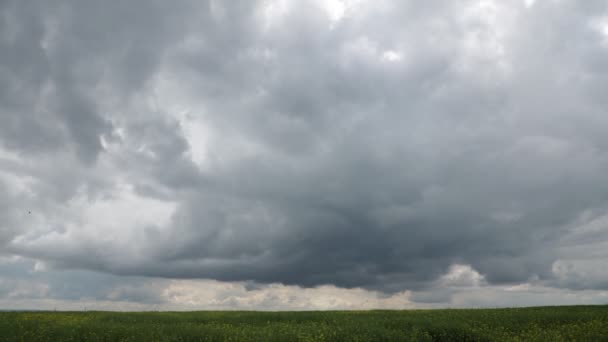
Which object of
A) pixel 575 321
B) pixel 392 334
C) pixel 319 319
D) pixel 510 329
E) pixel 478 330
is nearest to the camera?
pixel 392 334

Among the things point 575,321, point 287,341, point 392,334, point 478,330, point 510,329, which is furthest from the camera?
point 575,321

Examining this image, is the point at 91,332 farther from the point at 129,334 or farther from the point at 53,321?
the point at 53,321

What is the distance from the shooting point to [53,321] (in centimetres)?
3634

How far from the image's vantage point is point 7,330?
98.4 feet

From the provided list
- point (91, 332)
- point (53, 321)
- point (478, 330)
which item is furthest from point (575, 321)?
point (53, 321)

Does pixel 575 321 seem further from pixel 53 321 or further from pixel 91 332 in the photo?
pixel 53 321

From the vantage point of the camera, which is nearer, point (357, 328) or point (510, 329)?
point (357, 328)

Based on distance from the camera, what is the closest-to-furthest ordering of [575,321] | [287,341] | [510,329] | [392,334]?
[287,341], [392,334], [510,329], [575,321]

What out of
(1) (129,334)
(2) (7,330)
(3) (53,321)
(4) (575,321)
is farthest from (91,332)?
(4) (575,321)

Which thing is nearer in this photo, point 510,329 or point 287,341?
point 287,341

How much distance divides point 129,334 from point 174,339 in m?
3.99

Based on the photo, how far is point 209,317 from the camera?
44594 millimetres

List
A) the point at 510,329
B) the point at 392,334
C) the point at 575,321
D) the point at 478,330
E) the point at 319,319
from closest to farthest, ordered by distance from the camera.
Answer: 1. the point at 392,334
2. the point at 478,330
3. the point at 510,329
4. the point at 575,321
5. the point at 319,319

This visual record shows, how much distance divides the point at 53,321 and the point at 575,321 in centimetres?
4574
